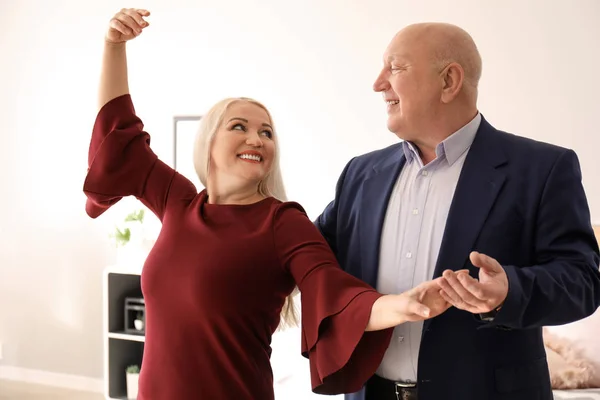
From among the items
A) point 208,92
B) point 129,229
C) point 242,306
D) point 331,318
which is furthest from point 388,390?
point 208,92

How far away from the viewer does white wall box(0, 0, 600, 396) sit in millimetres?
3330

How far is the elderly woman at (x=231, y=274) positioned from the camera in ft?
4.80

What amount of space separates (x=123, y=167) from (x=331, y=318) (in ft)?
2.05

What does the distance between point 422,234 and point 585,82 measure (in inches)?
80.0

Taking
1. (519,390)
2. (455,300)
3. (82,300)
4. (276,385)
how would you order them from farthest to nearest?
(82,300), (276,385), (519,390), (455,300)

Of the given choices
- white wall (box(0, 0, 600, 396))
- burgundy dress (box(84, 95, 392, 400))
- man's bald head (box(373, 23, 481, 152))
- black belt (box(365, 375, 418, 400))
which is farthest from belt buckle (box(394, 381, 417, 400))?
white wall (box(0, 0, 600, 396))

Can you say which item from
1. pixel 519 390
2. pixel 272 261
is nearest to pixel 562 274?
pixel 519 390

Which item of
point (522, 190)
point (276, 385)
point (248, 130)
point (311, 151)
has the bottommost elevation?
point (276, 385)

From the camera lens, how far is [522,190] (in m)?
1.52

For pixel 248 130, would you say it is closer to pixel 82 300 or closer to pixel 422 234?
pixel 422 234

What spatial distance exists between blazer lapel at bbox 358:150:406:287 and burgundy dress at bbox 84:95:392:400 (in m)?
0.14

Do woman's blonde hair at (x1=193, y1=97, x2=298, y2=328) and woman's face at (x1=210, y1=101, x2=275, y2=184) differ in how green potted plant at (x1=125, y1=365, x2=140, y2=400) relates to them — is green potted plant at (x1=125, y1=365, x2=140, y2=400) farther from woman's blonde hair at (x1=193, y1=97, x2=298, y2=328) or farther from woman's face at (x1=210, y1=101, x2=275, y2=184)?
woman's face at (x1=210, y1=101, x2=275, y2=184)

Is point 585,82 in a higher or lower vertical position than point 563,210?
higher

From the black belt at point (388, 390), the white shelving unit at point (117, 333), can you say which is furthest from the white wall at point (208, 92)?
the black belt at point (388, 390)
